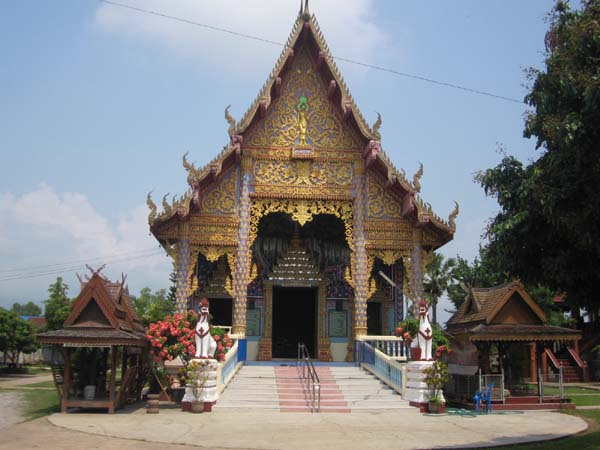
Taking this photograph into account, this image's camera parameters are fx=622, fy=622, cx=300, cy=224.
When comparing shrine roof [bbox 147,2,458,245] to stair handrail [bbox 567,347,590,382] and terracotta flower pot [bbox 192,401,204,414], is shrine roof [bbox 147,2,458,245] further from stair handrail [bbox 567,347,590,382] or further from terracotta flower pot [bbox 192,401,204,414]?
stair handrail [bbox 567,347,590,382]

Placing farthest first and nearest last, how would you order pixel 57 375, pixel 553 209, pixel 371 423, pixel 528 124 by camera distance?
pixel 57 375 → pixel 371 423 → pixel 528 124 → pixel 553 209

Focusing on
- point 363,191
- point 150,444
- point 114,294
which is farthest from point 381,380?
point 150,444

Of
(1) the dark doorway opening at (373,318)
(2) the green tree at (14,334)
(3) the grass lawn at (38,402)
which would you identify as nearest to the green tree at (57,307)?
(2) the green tree at (14,334)

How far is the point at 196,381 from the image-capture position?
40.1 ft

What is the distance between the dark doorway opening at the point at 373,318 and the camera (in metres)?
19.0

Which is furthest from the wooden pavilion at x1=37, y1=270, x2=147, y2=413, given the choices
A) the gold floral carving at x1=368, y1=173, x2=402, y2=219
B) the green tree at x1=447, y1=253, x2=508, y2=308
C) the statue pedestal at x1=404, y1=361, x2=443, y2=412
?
the green tree at x1=447, y1=253, x2=508, y2=308

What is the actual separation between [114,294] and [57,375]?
2.08m

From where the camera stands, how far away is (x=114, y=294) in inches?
538

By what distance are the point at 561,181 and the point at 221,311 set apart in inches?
506

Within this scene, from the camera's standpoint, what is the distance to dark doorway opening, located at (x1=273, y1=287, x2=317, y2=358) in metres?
19.2

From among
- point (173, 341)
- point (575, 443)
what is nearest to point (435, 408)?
point (575, 443)

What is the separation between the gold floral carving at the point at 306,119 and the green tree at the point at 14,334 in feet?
58.6

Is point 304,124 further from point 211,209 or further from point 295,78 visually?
point 211,209

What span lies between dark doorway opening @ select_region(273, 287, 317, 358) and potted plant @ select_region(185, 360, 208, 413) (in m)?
6.92
